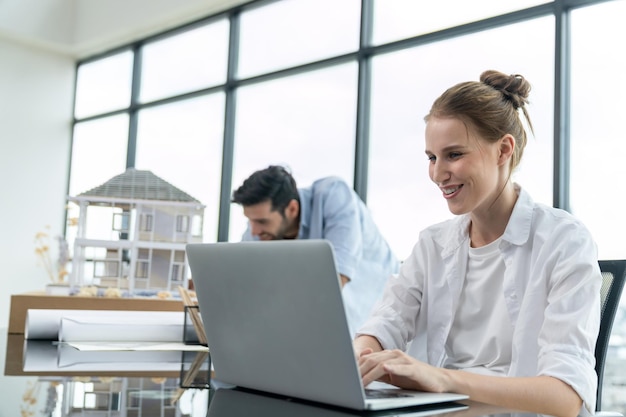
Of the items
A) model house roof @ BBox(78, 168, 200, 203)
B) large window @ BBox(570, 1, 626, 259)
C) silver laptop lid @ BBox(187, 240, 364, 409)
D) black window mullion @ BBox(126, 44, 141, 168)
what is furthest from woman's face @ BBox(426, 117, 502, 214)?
black window mullion @ BBox(126, 44, 141, 168)

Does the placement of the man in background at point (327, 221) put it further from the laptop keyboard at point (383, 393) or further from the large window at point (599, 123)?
the laptop keyboard at point (383, 393)

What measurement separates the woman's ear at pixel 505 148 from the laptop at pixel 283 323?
59 centimetres

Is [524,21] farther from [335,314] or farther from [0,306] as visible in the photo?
[0,306]

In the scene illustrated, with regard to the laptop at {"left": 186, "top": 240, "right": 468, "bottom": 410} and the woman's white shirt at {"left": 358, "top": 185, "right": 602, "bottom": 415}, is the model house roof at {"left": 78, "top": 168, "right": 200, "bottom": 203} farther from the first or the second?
the laptop at {"left": 186, "top": 240, "right": 468, "bottom": 410}

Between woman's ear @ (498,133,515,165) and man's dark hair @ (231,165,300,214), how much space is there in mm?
1222

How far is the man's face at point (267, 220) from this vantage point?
2.57 m

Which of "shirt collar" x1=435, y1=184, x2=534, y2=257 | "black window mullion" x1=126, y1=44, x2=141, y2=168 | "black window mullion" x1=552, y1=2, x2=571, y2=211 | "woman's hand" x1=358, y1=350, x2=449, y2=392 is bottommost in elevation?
"woman's hand" x1=358, y1=350, x2=449, y2=392

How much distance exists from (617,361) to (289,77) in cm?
275

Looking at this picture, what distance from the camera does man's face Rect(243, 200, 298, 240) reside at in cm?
257

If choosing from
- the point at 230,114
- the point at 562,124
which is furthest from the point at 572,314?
the point at 230,114

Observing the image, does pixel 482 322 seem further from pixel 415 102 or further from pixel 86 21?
pixel 86 21

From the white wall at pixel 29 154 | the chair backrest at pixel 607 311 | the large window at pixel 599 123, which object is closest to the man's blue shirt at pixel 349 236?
the large window at pixel 599 123

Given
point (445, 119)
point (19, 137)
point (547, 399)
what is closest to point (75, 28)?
point (19, 137)

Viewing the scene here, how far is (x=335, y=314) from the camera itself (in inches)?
33.7
